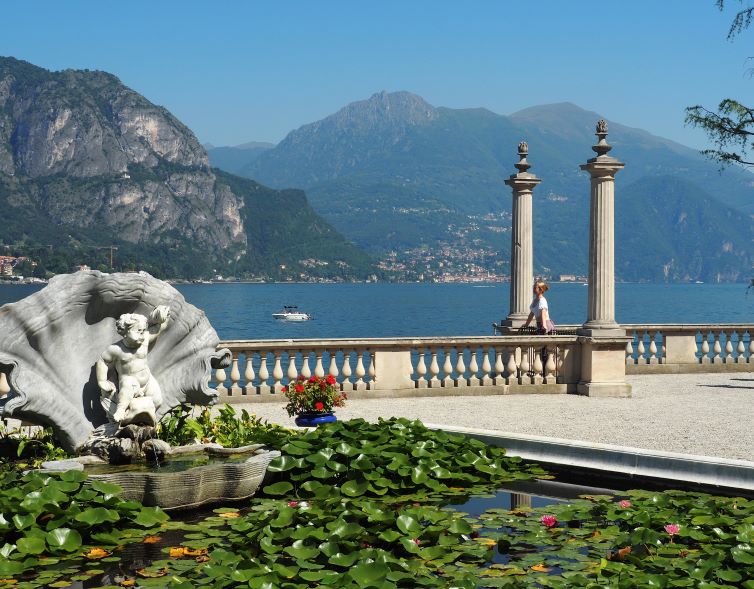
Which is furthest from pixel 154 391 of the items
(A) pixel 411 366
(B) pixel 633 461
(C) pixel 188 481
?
(A) pixel 411 366

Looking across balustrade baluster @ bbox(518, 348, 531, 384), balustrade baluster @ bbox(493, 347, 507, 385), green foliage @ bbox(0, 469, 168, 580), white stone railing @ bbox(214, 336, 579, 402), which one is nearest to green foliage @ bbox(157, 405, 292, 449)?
green foliage @ bbox(0, 469, 168, 580)

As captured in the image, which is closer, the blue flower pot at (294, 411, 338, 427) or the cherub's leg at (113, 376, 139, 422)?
the cherub's leg at (113, 376, 139, 422)

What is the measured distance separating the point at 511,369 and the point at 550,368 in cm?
69

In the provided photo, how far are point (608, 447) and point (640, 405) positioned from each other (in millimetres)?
6935

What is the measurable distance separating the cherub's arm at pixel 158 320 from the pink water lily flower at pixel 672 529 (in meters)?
4.51

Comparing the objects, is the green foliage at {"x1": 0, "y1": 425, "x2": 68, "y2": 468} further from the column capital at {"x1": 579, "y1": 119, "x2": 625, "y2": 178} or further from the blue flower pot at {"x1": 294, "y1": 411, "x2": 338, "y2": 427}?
the column capital at {"x1": 579, "y1": 119, "x2": 625, "y2": 178}

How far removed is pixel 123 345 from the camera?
888 centimetres

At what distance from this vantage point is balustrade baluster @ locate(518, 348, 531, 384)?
58.5ft

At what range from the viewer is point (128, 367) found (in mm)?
8789

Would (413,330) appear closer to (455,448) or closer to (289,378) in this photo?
(289,378)

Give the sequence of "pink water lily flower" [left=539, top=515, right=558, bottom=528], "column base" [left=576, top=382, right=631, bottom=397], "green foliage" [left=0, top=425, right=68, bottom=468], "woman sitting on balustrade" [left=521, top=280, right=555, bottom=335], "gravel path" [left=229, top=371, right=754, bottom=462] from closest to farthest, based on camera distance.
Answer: "pink water lily flower" [left=539, top=515, right=558, bottom=528], "green foliage" [left=0, top=425, right=68, bottom=468], "gravel path" [left=229, top=371, right=754, bottom=462], "column base" [left=576, top=382, right=631, bottom=397], "woman sitting on balustrade" [left=521, top=280, right=555, bottom=335]

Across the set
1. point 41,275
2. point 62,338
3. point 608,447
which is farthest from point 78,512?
point 41,275

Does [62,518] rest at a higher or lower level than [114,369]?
lower

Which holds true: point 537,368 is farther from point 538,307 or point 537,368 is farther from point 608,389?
point 538,307
